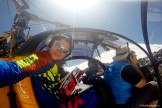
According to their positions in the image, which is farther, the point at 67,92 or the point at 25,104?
the point at 67,92

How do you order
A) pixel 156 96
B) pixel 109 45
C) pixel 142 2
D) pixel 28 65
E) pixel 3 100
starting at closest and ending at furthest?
1. pixel 28 65
2. pixel 3 100
3. pixel 142 2
4. pixel 156 96
5. pixel 109 45

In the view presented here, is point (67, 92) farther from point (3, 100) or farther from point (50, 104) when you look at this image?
point (3, 100)

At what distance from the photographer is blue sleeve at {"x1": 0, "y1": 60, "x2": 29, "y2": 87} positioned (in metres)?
1.73

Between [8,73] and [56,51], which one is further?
[56,51]

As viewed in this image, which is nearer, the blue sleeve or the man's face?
the blue sleeve

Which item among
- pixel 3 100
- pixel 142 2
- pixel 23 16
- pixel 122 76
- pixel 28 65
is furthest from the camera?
pixel 23 16

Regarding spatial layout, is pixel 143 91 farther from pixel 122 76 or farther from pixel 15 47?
pixel 15 47

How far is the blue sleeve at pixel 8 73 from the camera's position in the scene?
5.68 feet

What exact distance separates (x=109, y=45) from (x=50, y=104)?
2436 mm

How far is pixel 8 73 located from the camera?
177 cm

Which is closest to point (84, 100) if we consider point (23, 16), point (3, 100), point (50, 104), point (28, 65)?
point (50, 104)

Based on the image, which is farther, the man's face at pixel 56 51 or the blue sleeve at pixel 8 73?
the man's face at pixel 56 51

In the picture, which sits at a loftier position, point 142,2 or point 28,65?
point 142,2

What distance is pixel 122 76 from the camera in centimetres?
383
